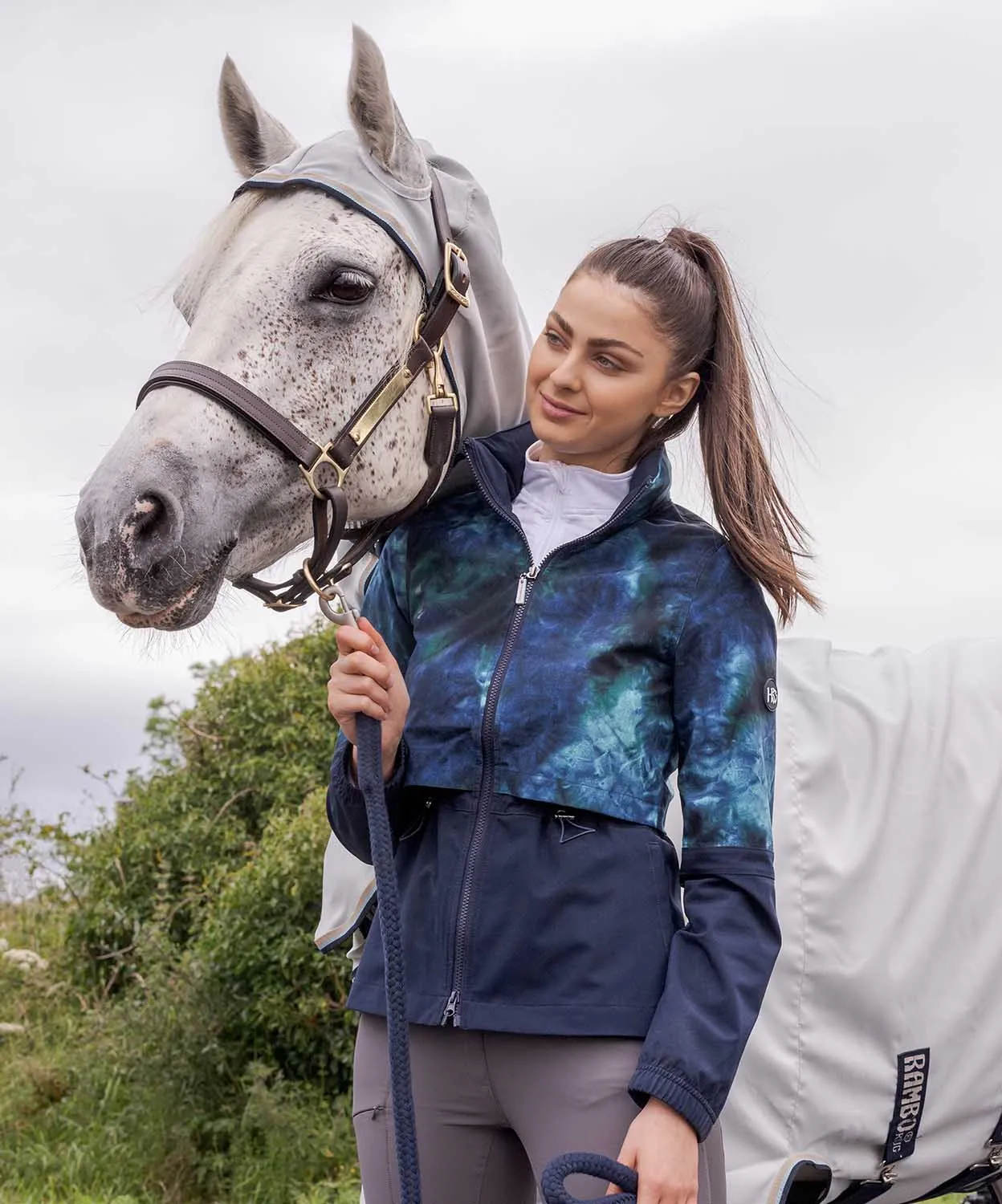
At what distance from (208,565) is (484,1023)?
61 centimetres

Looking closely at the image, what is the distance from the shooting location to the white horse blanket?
204 centimetres

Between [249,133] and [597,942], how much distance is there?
1.27m

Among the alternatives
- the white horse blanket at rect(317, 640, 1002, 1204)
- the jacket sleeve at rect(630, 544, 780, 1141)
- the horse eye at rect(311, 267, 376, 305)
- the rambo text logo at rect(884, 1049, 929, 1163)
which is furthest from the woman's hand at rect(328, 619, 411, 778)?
the rambo text logo at rect(884, 1049, 929, 1163)

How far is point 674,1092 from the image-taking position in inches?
48.4

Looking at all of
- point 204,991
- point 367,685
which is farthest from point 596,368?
point 204,991

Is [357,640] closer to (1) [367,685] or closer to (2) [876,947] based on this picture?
(1) [367,685]

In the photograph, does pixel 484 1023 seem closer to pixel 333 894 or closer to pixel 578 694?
pixel 578 694

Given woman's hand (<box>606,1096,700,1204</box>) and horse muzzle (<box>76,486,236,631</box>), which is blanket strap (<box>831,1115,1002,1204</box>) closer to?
woman's hand (<box>606,1096,700,1204</box>)

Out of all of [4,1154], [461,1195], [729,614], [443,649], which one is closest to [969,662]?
[729,614]

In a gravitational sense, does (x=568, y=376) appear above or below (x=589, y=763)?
above

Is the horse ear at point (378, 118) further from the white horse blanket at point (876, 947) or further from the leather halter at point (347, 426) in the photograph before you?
the white horse blanket at point (876, 947)

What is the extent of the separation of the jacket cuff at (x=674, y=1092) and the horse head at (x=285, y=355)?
2.39 feet

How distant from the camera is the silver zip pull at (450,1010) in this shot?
133 centimetres

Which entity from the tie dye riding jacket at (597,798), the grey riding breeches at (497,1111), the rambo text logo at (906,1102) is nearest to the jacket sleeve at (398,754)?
the tie dye riding jacket at (597,798)
